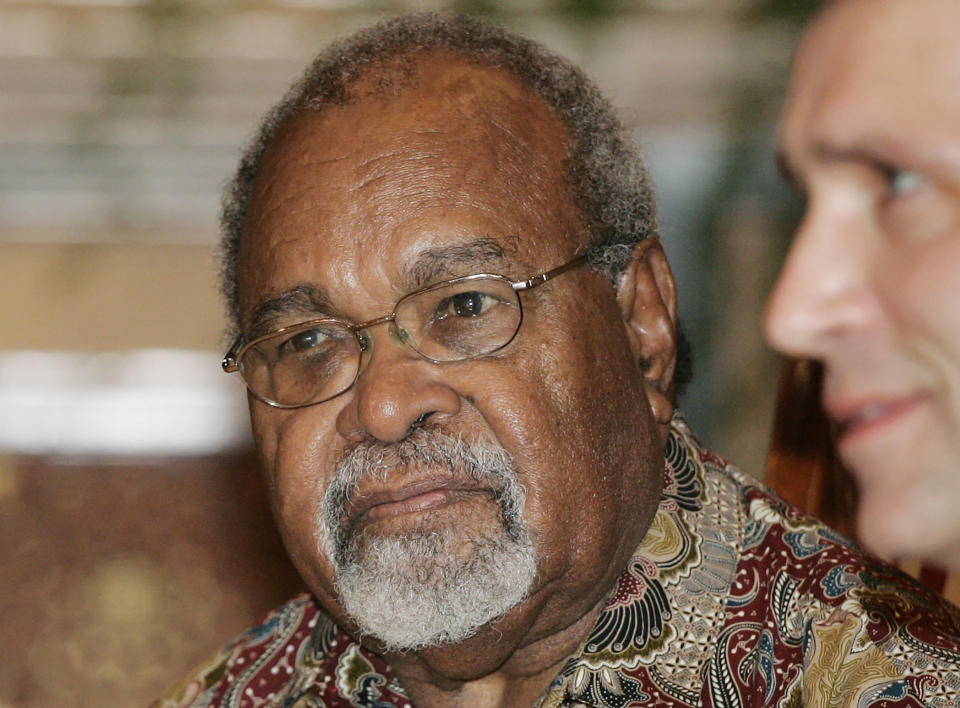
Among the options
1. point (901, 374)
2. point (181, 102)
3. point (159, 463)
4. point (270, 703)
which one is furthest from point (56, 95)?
point (901, 374)

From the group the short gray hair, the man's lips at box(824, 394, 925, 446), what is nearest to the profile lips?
the man's lips at box(824, 394, 925, 446)

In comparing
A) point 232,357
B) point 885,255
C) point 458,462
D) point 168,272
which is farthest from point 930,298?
point 168,272

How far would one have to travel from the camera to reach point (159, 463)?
136 inches

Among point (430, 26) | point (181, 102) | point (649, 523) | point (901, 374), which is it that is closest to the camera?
point (901, 374)

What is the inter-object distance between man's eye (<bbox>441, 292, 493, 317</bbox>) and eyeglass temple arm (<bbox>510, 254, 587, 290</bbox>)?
5cm

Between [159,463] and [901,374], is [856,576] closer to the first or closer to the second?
[901,374]

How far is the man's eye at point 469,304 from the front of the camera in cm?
189

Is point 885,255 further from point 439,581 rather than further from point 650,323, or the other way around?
point 650,323

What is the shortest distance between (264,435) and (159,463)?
1.50 m

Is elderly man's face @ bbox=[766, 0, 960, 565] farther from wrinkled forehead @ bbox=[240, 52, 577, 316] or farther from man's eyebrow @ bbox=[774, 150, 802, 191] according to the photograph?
wrinkled forehead @ bbox=[240, 52, 577, 316]

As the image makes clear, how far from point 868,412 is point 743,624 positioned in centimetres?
102

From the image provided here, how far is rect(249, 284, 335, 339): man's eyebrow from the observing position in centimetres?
192

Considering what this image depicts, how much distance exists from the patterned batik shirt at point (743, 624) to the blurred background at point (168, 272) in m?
1.33

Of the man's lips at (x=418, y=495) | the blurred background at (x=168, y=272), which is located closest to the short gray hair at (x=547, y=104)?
the man's lips at (x=418, y=495)
